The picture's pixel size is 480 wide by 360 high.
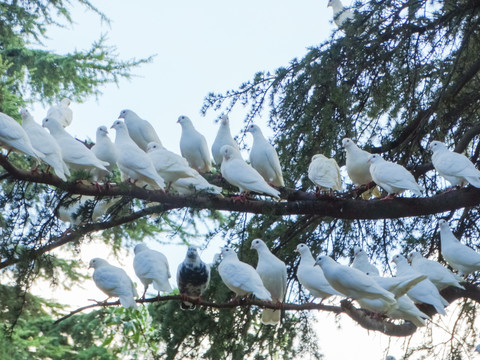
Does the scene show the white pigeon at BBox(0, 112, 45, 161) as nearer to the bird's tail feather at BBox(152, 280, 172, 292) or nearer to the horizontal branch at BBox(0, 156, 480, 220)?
the horizontal branch at BBox(0, 156, 480, 220)

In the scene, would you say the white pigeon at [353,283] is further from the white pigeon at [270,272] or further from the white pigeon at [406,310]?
the white pigeon at [270,272]

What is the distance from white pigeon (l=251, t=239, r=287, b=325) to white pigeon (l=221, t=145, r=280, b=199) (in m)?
0.54

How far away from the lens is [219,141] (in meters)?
6.30

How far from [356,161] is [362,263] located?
700mm

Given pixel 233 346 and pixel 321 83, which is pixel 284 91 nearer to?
pixel 321 83

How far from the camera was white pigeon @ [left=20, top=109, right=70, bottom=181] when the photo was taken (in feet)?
15.6

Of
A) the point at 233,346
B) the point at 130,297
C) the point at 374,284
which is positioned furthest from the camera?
the point at 233,346

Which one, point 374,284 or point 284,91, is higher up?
point 284,91

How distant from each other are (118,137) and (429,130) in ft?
7.12

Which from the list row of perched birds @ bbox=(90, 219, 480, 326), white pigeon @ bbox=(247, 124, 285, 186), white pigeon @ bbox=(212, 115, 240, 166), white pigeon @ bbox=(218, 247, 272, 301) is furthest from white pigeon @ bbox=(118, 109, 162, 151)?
white pigeon @ bbox=(218, 247, 272, 301)

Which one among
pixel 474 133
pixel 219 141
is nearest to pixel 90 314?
pixel 219 141

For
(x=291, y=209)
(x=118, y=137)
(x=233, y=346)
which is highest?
(x=118, y=137)

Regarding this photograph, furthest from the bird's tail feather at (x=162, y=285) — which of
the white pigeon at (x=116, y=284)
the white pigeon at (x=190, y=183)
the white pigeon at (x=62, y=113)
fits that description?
the white pigeon at (x=62, y=113)

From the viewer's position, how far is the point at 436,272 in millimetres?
5258
